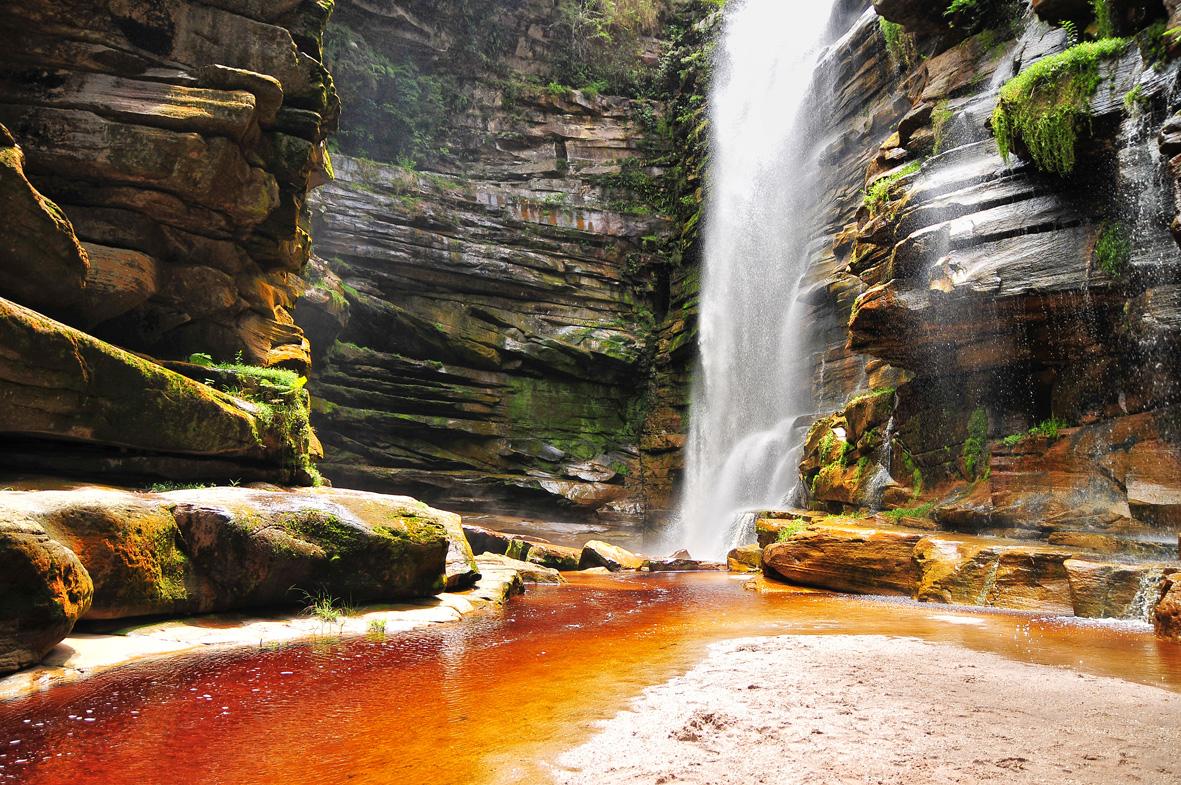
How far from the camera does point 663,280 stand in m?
28.2

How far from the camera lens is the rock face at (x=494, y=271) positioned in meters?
23.6

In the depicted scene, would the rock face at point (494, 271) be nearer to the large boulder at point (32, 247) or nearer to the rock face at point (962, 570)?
the large boulder at point (32, 247)

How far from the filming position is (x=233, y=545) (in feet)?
20.1

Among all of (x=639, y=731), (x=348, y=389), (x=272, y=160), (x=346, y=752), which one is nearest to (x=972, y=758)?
(x=639, y=731)

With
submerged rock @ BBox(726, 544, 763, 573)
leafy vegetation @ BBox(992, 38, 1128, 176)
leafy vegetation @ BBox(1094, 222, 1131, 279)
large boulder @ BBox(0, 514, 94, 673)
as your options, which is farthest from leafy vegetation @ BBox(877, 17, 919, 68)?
large boulder @ BBox(0, 514, 94, 673)

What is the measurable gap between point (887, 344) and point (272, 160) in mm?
11639

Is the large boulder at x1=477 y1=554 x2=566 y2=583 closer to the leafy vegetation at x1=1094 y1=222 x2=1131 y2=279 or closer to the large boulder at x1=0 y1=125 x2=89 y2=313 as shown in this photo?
the large boulder at x1=0 y1=125 x2=89 y2=313

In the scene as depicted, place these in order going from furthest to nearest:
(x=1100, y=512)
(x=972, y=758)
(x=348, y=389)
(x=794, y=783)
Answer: (x=348, y=389) → (x=1100, y=512) → (x=972, y=758) → (x=794, y=783)

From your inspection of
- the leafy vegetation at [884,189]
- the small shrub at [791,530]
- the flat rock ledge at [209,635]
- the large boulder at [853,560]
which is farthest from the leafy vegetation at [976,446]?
the flat rock ledge at [209,635]

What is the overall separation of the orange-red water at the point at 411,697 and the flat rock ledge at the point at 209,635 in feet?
0.71

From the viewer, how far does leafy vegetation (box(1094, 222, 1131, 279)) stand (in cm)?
958

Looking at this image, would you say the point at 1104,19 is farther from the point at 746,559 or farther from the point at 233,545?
the point at 233,545

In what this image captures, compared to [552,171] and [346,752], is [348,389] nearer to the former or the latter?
[552,171]

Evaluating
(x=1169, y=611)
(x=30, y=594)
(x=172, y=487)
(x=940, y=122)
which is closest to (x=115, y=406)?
(x=172, y=487)
